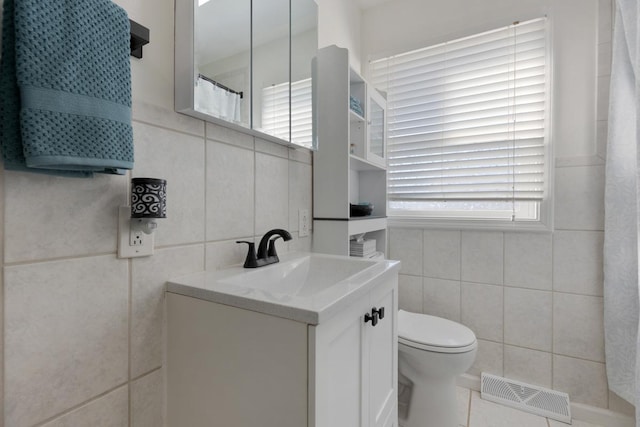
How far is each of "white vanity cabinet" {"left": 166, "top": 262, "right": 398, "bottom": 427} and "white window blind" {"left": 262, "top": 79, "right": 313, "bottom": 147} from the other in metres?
0.69

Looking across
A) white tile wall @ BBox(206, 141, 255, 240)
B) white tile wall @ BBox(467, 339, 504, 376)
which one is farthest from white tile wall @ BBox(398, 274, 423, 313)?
white tile wall @ BBox(206, 141, 255, 240)

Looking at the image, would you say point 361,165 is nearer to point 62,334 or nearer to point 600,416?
point 62,334

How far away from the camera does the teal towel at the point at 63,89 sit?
51 centimetres

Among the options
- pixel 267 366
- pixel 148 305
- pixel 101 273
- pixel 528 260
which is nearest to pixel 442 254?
pixel 528 260

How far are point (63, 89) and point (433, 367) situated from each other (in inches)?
61.7

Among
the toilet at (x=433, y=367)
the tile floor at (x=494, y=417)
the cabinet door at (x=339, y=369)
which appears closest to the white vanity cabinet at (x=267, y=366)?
the cabinet door at (x=339, y=369)

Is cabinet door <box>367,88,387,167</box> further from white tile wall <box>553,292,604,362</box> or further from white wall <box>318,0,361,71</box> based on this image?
white tile wall <box>553,292,604,362</box>

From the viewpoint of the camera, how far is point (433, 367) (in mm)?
1359

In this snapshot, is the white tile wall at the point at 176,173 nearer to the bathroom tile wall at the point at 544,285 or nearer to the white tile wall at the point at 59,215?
the white tile wall at the point at 59,215

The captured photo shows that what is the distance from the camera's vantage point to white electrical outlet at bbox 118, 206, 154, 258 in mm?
717

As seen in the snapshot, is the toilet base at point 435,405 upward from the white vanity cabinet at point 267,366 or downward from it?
downward

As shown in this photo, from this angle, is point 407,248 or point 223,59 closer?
point 223,59

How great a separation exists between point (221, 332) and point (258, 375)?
14cm

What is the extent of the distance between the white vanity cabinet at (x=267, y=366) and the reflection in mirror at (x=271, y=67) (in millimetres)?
680
